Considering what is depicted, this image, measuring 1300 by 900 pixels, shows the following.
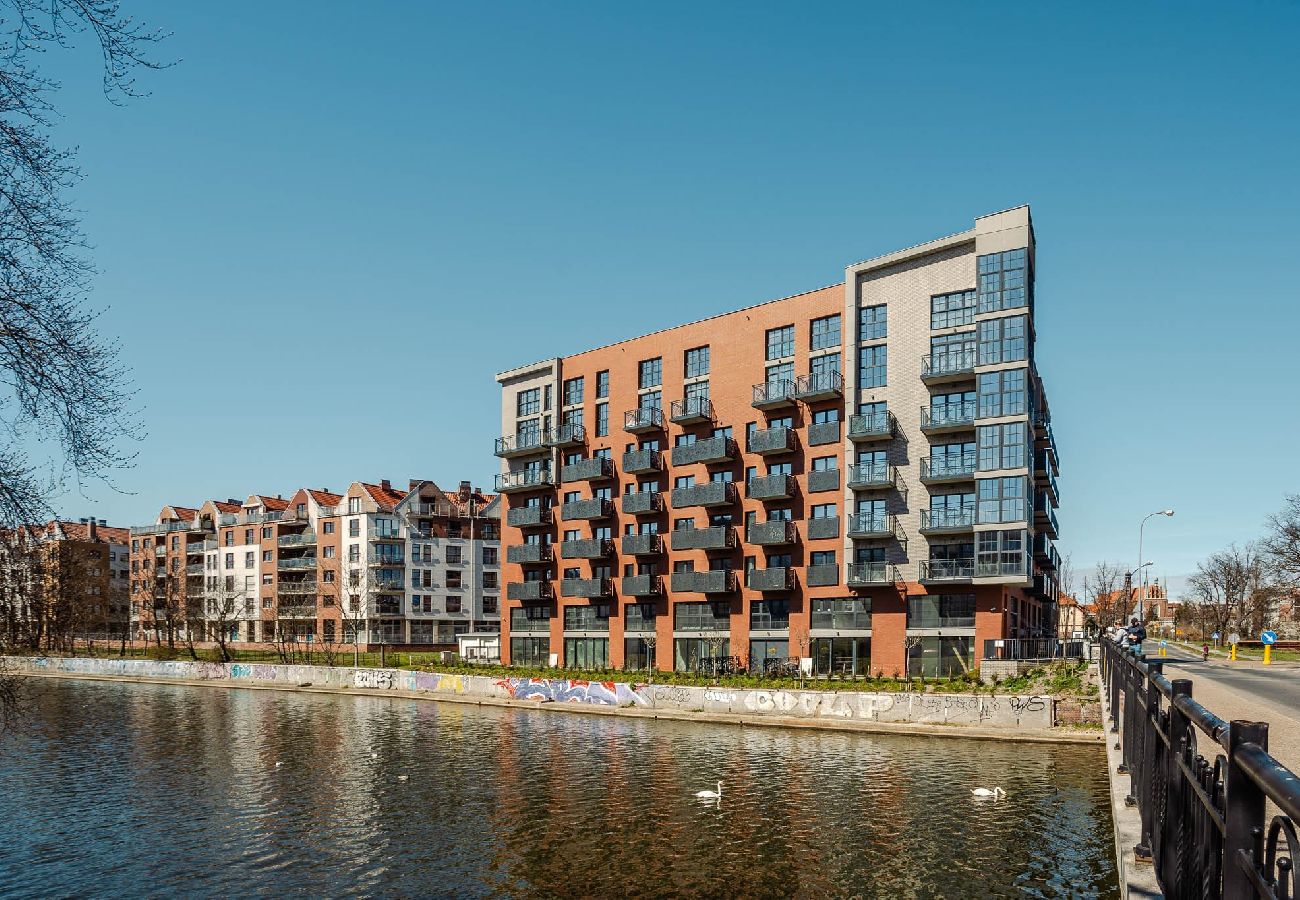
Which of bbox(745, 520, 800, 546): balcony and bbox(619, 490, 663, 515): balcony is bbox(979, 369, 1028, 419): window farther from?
bbox(619, 490, 663, 515): balcony

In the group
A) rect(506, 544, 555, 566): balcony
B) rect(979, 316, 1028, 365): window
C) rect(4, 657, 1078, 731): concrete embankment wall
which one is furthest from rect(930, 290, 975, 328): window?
rect(506, 544, 555, 566): balcony

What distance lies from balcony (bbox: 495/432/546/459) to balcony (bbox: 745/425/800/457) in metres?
21.4

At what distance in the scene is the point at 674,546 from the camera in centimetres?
7244

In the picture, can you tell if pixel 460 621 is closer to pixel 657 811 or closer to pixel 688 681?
pixel 688 681

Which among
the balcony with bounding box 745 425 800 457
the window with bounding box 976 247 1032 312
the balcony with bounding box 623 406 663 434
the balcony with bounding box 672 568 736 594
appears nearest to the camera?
the window with bounding box 976 247 1032 312

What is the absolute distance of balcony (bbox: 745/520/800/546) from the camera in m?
66.4

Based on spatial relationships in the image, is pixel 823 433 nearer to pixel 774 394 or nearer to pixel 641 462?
pixel 774 394

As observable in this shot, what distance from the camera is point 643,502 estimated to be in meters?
74.7

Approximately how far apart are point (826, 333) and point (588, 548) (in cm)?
2464

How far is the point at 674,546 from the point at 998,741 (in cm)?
3305

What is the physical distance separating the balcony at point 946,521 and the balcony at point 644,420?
21.8 meters

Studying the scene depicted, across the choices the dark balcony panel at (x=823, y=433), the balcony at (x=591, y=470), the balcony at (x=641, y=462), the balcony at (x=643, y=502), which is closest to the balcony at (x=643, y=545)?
the balcony at (x=643, y=502)

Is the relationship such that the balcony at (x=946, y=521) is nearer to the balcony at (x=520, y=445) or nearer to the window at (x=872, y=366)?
the window at (x=872, y=366)

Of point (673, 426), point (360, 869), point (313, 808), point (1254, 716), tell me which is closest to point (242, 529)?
point (673, 426)
